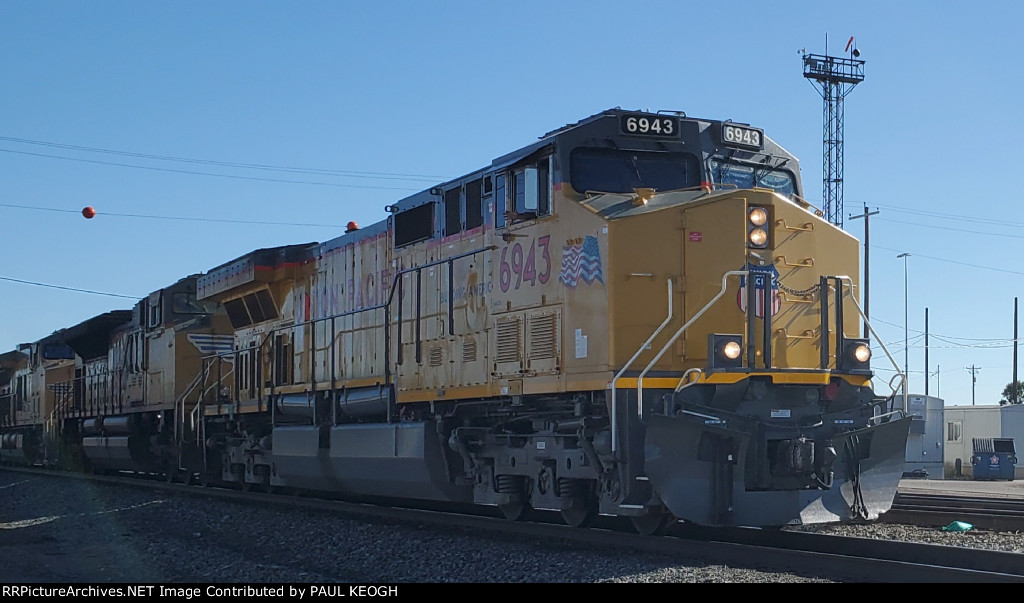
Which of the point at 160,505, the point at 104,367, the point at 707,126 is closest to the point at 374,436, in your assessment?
the point at 160,505

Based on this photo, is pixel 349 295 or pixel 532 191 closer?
pixel 532 191

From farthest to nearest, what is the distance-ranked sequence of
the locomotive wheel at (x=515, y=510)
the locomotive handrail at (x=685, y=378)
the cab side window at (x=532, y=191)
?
the locomotive wheel at (x=515, y=510)
the cab side window at (x=532, y=191)
the locomotive handrail at (x=685, y=378)

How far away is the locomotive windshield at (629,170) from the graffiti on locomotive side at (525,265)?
2.20 ft

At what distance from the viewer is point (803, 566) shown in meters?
8.05

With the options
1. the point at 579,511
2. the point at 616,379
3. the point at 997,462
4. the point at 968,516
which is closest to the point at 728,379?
the point at 616,379

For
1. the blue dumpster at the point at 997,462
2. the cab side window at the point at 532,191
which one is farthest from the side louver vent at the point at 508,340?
the blue dumpster at the point at 997,462

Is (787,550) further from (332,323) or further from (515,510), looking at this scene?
(332,323)

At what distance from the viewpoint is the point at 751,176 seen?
413 inches

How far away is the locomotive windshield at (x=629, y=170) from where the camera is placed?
998cm

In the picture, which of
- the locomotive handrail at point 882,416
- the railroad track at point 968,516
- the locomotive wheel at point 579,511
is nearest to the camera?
the locomotive handrail at point 882,416

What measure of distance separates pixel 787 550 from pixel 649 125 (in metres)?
3.94

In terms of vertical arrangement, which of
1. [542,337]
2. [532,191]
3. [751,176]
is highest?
[751,176]

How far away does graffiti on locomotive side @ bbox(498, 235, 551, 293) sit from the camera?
10.2 meters

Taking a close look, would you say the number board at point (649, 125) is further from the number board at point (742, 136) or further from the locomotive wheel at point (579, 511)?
the locomotive wheel at point (579, 511)
